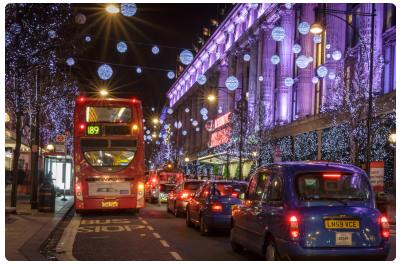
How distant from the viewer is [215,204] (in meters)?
16.4

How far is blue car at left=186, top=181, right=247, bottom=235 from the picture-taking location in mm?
16156

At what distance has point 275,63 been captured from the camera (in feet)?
179

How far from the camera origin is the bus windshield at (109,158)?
894 inches

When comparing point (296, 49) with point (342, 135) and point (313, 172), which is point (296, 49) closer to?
point (342, 135)

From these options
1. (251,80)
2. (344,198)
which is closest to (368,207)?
(344,198)

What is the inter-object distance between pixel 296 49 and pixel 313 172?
123ft

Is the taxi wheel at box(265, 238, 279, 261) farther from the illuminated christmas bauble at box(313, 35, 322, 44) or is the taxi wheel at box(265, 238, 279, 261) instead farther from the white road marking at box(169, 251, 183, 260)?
the illuminated christmas bauble at box(313, 35, 322, 44)

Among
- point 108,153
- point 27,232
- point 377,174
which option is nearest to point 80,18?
point 108,153

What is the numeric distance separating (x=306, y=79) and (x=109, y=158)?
2622 cm

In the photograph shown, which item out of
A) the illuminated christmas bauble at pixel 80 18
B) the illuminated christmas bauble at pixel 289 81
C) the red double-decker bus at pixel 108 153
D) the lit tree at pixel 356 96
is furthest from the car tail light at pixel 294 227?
the illuminated christmas bauble at pixel 289 81

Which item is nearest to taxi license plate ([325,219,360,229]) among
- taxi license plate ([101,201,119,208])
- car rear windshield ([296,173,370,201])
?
car rear windshield ([296,173,370,201])

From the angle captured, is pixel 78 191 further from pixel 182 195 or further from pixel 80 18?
pixel 80 18

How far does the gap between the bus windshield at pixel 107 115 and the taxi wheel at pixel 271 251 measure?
12.9 m

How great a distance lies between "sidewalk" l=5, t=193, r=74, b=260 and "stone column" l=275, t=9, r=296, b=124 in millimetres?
30478
